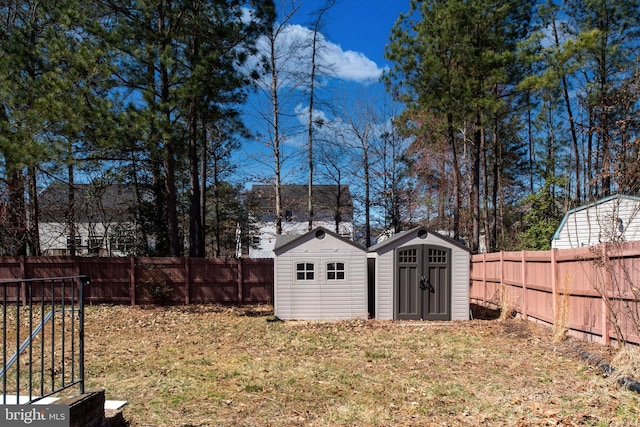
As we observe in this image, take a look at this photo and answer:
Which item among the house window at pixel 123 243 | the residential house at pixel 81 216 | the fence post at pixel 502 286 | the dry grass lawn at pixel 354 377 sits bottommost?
the dry grass lawn at pixel 354 377

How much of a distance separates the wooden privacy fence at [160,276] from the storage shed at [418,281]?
424 centimetres

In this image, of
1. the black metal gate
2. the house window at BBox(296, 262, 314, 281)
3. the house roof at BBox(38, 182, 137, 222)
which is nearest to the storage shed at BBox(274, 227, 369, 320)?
the house window at BBox(296, 262, 314, 281)

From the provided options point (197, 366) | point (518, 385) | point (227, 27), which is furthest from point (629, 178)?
point (227, 27)

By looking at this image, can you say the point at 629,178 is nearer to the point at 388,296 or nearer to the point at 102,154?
the point at 388,296

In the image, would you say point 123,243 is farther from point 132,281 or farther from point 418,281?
point 418,281

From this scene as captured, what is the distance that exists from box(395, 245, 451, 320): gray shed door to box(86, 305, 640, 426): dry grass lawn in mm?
760

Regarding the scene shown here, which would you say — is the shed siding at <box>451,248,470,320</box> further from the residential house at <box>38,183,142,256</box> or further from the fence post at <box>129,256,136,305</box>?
Answer: the residential house at <box>38,183,142,256</box>

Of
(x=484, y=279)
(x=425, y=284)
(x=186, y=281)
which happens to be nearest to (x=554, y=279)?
(x=425, y=284)

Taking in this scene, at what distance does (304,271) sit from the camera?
10.6 m

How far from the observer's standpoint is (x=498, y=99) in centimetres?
1538

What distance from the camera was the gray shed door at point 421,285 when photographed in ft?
33.9

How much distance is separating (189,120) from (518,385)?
10.7 metres

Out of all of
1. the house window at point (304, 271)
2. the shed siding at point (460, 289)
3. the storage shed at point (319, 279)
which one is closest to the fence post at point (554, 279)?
the shed siding at point (460, 289)

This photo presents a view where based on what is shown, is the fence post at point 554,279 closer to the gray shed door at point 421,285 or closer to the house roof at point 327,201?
the gray shed door at point 421,285
